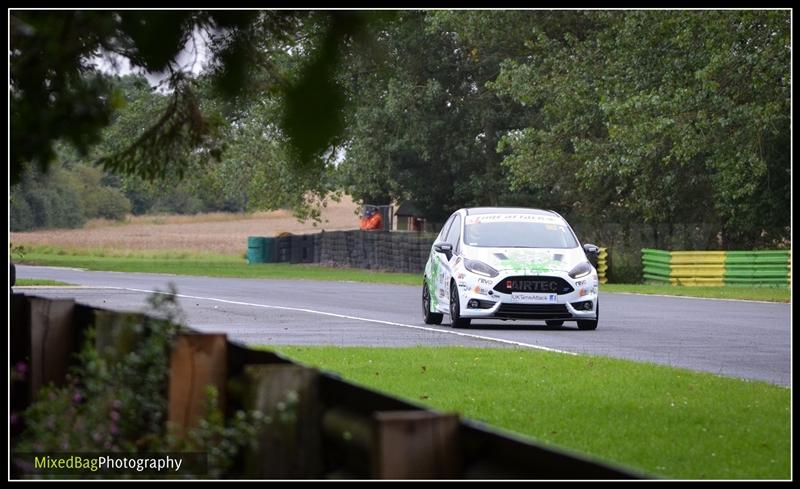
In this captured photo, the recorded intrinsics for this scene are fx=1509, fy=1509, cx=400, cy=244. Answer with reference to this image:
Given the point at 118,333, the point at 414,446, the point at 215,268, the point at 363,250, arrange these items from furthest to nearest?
the point at 363,250 < the point at 215,268 < the point at 118,333 < the point at 414,446

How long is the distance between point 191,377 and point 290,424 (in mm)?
730

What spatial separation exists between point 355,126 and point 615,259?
40050mm

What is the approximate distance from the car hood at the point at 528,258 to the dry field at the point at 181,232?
4125 cm

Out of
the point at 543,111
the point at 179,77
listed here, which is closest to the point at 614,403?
the point at 179,77

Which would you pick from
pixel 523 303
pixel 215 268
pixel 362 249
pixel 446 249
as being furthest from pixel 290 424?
pixel 362 249

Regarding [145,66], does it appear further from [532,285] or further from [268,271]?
[268,271]

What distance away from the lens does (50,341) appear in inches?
264

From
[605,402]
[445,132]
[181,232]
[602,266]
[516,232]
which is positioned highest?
[445,132]

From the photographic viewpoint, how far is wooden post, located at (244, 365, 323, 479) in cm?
436

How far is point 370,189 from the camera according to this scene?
52281mm

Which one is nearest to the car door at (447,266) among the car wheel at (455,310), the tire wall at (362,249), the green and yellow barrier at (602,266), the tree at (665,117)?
the car wheel at (455,310)

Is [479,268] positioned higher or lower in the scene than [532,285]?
higher

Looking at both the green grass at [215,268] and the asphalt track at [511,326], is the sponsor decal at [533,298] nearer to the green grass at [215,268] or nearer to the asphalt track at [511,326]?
the asphalt track at [511,326]

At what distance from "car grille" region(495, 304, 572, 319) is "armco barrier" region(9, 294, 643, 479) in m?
13.2
